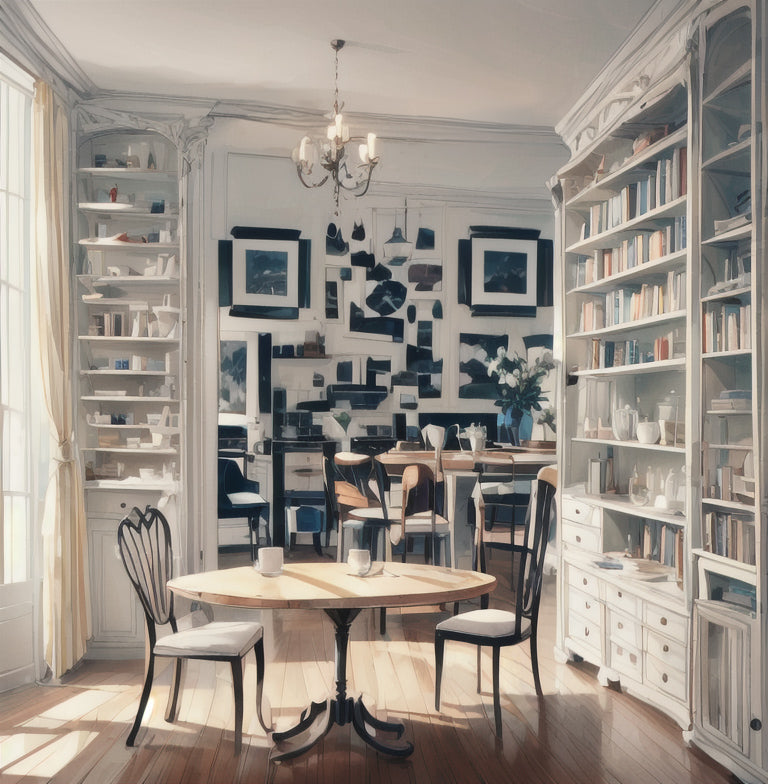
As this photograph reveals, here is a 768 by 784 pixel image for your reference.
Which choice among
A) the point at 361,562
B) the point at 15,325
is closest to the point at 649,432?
the point at 361,562

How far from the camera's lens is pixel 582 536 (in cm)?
472

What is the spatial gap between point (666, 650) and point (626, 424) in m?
1.30

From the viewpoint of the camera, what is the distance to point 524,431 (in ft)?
25.0

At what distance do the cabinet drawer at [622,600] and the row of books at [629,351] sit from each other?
50.4 inches

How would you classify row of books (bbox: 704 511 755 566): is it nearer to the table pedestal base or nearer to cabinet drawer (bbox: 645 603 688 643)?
cabinet drawer (bbox: 645 603 688 643)

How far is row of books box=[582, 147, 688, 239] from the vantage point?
153 inches

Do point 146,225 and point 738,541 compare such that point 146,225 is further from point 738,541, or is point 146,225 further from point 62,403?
point 738,541

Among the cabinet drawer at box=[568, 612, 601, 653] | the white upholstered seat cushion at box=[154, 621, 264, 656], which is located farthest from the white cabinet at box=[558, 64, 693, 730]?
the white upholstered seat cushion at box=[154, 621, 264, 656]

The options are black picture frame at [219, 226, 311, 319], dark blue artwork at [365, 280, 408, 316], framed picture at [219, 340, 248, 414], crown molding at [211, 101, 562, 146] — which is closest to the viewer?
crown molding at [211, 101, 562, 146]

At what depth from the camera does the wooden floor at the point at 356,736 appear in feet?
10.5

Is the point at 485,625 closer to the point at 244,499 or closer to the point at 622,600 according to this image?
the point at 622,600

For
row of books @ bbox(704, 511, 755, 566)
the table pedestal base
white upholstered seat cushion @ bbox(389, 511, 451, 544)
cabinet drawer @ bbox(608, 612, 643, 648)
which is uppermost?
row of books @ bbox(704, 511, 755, 566)

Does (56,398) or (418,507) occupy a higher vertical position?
(56,398)

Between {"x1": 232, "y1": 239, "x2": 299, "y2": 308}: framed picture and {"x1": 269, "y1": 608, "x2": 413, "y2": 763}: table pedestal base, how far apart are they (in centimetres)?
421
